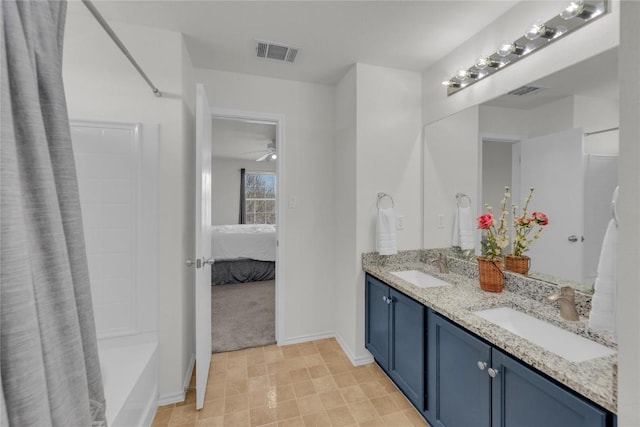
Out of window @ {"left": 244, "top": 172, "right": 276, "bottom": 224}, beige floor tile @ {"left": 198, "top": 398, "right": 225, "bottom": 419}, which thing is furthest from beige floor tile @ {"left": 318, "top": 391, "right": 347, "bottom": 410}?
window @ {"left": 244, "top": 172, "right": 276, "bottom": 224}

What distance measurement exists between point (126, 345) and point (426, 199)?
8.07ft

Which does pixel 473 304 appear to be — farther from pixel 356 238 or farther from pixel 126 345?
pixel 126 345

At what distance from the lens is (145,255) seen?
1.90 metres

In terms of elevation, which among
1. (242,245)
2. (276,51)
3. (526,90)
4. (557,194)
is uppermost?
(276,51)

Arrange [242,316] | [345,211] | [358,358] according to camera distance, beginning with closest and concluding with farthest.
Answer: [358,358] < [345,211] < [242,316]

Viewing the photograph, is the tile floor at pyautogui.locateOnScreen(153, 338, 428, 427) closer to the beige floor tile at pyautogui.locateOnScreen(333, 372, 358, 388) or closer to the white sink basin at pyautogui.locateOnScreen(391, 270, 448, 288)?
the beige floor tile at pyautogui.locateOnScreen(333, 372, 358, 388)

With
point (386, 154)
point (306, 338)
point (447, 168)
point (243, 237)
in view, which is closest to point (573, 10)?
point (447, 168)

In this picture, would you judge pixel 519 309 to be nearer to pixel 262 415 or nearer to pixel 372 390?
pixel 372 390

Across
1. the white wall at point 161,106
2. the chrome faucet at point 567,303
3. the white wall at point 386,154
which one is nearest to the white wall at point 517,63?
the white wall at point 386,154

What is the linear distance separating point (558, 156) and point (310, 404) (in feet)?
6.85

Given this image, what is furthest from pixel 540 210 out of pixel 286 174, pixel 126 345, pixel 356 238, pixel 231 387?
pixel 126 345

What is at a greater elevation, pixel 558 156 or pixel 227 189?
pixel 227 189

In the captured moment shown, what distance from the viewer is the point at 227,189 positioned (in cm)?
736

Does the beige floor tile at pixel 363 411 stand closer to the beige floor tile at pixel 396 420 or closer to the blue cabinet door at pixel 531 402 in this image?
the beige floor tile at pixel 396 420
